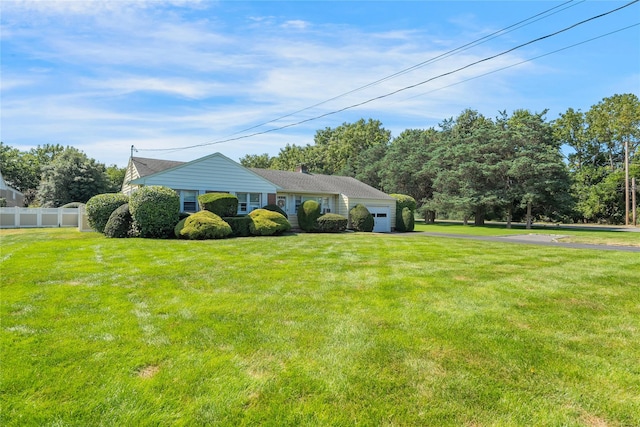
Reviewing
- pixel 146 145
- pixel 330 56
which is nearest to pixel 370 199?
pixel 330 56

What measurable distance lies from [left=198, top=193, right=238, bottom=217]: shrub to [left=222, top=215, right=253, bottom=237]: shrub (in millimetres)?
488

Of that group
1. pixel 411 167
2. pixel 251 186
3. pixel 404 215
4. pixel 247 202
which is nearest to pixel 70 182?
pixel 247 202

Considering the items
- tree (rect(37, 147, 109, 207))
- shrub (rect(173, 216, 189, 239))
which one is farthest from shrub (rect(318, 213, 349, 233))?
tree (rect(37, 147, 109, 207))

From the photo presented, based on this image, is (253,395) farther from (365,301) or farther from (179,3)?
(179,3)

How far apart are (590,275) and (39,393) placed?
887 cm

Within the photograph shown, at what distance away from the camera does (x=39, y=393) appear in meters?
2.57

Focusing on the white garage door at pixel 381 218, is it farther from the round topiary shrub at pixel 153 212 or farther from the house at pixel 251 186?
the round topiary shrub at pixel 153 212

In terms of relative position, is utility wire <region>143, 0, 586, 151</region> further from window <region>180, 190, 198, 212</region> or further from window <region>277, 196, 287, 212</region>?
window <region>180, 190, 198, 212</region>

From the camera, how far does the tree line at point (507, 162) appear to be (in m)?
28.6

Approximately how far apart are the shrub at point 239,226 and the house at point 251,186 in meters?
Result: 3.03

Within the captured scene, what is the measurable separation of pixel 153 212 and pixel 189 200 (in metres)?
3.86

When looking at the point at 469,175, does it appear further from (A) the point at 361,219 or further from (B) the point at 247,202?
(B) the point at 247,202

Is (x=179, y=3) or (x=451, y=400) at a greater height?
(x=179, y=3)

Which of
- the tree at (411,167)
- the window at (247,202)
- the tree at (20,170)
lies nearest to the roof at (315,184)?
the window at (247,202)
